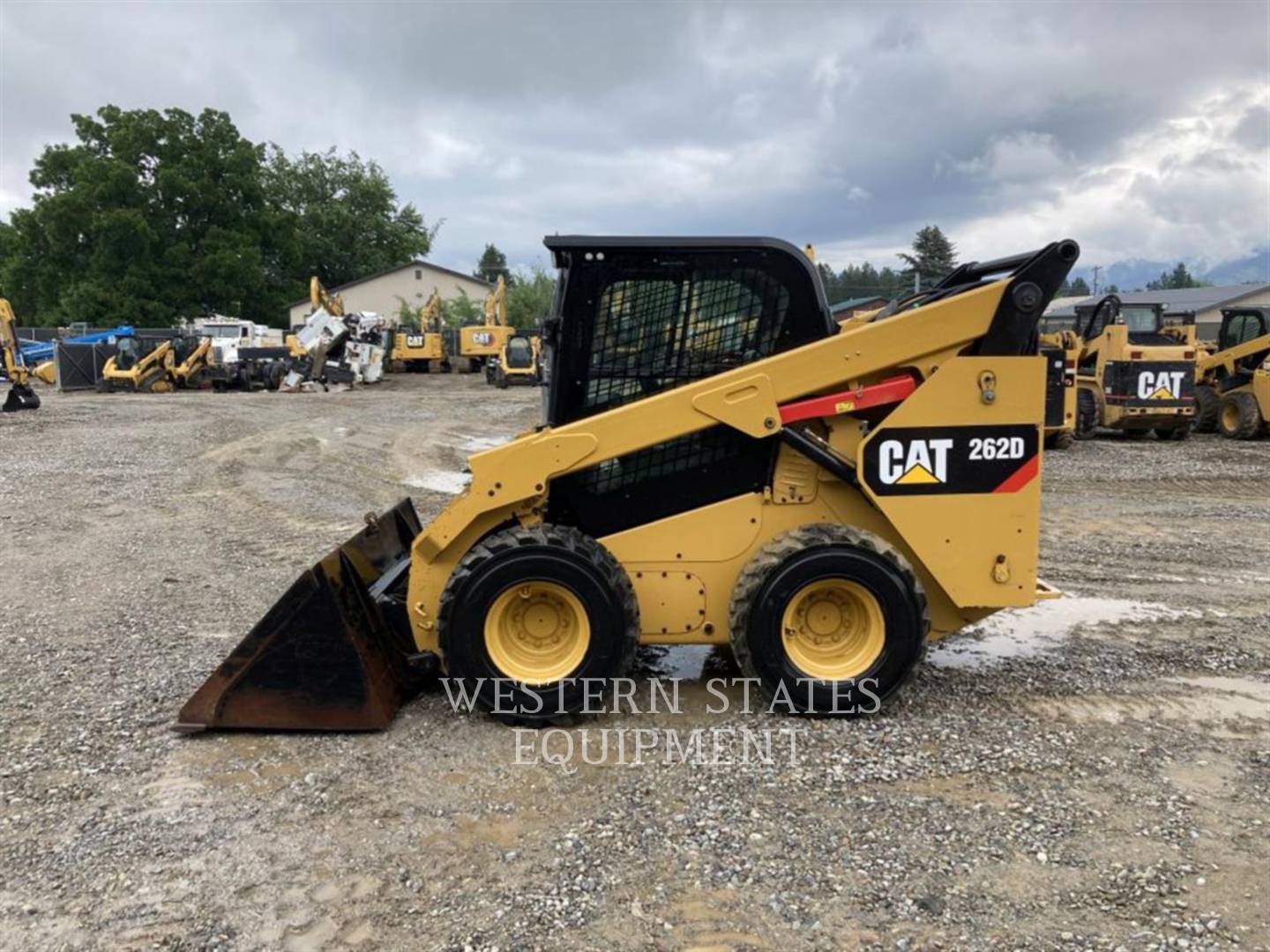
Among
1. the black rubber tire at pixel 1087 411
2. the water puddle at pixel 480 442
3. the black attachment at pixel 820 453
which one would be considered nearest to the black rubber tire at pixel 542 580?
the black attachment at pixel 820 453

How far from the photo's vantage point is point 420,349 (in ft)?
118

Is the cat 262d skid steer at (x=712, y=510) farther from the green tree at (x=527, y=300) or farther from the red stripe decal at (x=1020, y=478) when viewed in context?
the green tree at (x=527, y=300)

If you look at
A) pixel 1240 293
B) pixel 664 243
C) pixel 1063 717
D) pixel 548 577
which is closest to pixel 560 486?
pixel 548 577

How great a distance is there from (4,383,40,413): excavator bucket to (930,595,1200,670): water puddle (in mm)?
21470

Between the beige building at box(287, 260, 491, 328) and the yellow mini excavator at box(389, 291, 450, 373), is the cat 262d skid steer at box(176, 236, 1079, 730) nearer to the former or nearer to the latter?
the yellow mini excavator at box(389, 291, 450, 373)

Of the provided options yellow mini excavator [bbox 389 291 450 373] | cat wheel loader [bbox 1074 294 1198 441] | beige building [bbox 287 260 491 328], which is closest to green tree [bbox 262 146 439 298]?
beige building [bbox 287 260 491 328]

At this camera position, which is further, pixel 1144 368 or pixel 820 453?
pixel 1144 368

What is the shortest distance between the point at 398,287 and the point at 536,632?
5771 cm

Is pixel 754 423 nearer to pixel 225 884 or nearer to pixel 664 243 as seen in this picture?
pixel 664 243

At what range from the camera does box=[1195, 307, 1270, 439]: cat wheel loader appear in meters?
15.2

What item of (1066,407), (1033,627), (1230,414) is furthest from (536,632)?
(1230,414)

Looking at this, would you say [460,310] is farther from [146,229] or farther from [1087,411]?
[1087,411]

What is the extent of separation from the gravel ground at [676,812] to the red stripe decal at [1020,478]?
110cm

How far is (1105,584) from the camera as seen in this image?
21.9 feet
